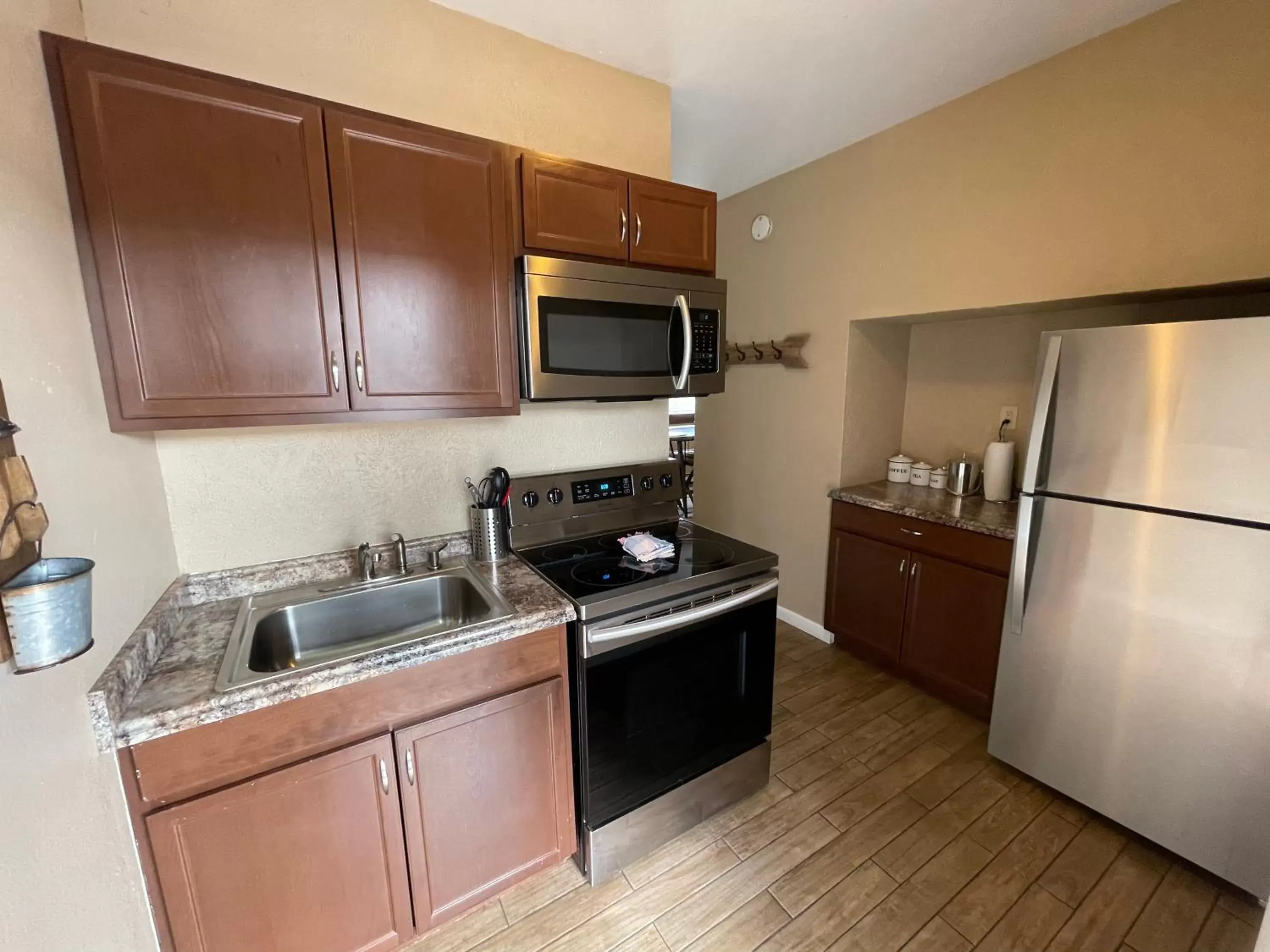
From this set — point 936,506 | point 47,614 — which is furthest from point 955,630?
point 47,614

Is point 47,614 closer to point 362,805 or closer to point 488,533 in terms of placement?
point 362,805

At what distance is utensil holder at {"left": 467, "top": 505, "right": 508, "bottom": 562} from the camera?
1747mm

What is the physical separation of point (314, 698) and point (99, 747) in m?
0.32

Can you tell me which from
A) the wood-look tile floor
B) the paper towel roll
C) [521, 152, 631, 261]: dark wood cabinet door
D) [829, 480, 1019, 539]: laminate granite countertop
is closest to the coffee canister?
[829, 480, 1019, 539]: laminate granite countertop

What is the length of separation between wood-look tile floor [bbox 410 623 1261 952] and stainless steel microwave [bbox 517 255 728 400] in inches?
60.2

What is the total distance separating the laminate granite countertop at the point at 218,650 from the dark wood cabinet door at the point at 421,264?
600 mm

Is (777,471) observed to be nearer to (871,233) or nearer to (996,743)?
(871,233)

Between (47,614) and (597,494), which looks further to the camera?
(597,494)

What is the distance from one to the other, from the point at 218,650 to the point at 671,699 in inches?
47.2

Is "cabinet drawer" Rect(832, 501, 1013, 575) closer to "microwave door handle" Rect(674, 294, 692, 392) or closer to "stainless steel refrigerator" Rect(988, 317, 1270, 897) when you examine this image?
"stainless steel refrigerator" Rect(988, 317, 1270, 897)

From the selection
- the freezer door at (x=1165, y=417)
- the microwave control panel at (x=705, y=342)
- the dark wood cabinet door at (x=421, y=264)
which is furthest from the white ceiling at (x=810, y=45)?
the freezer door at (x=1165, y=417)

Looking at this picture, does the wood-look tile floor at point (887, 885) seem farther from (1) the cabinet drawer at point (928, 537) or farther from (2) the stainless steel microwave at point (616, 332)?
(2) the stainless steel microwave at point (616, 332)

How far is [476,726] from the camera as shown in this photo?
132 centimetres

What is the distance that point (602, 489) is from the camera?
2.00 m
